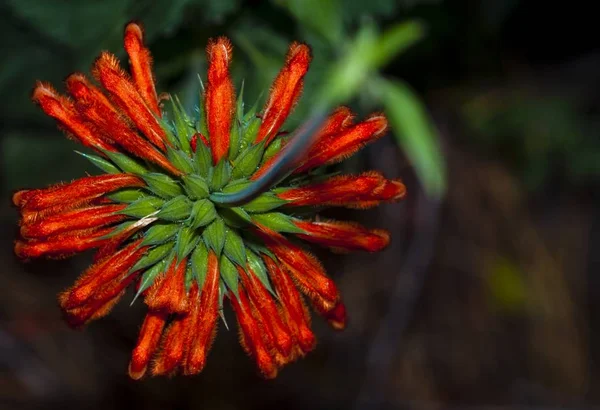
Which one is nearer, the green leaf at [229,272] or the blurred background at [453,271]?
the green leaf at [229,272]

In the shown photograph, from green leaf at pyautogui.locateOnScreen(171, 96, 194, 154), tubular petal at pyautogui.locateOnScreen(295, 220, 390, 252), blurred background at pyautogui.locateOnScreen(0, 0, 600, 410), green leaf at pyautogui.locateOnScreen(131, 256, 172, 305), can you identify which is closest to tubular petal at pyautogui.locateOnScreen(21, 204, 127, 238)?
green leaf at pyautogui.locateOnScreen(131, 256, 172, 305)

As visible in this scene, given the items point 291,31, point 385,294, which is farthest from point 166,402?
point 291,31

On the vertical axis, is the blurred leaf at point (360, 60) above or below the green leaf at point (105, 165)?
above

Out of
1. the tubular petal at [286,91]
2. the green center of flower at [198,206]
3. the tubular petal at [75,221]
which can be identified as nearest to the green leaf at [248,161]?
the green center of flower at [198,206]

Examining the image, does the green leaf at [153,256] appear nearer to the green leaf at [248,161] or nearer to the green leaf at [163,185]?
the green leaf at [163,185]

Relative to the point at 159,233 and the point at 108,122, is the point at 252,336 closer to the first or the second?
the point at 159,233

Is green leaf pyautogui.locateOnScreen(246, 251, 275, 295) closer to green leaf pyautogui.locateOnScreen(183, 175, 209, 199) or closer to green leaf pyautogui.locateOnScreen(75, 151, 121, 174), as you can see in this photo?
green leaf pyautogui.locateOnScreen(183, 175, 209, 199)

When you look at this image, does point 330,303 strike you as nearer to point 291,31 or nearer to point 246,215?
point 246,215
